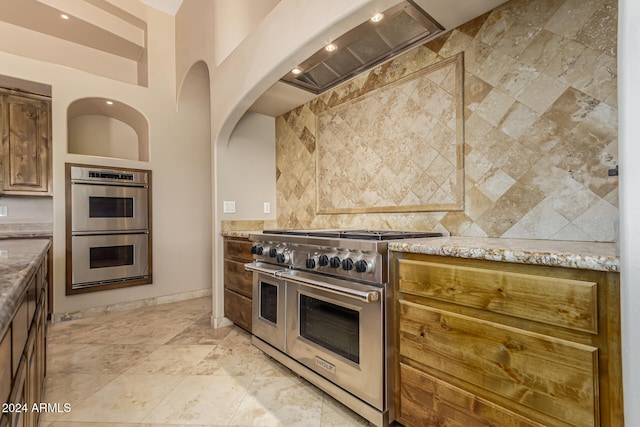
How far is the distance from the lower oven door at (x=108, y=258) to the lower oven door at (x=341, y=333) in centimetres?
256

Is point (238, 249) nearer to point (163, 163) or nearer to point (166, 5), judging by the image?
point (163, 163)

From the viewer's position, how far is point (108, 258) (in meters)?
3.44

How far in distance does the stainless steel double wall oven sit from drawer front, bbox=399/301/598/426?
136 inches

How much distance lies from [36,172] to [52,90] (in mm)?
883

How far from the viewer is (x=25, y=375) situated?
97 cm

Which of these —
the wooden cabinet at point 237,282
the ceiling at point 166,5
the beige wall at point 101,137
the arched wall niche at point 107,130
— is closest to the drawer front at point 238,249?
the wooden cabinet at point 237,282

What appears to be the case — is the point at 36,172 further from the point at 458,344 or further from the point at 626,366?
the point at 626,366

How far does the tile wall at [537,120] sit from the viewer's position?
1388 mm

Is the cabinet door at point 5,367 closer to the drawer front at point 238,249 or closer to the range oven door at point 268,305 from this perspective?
the range oven door at point 268,305

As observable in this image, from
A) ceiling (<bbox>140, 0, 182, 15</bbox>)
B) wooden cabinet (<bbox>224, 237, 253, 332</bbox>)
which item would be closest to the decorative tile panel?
wooden cabinet (<bbox>224, 237, 253, 332</bbox>)

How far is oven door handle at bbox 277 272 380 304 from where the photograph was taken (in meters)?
1.45

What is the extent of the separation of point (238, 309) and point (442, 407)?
1.94 meters

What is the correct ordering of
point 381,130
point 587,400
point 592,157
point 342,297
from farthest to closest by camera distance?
point 381,130
point 342,297
point 592,157
point 587,400

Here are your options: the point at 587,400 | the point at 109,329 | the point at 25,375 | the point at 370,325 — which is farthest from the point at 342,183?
the point at 109,329
